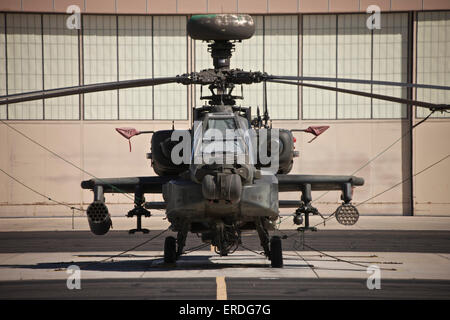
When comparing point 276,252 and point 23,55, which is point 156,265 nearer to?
point 276,252

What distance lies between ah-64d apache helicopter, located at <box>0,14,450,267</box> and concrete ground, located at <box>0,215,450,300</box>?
1.06 meters

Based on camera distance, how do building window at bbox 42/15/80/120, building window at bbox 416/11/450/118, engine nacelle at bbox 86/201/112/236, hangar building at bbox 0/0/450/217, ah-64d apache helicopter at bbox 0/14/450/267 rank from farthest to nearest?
1. building window at bbox 42/15/80/120
2. hangar building at bbox 0/0/450/217
3. building window at bbox 416/11/450/118
4. engine nacelle at bbox 86/201/112/236
5. ah-64d apache helicopter at bbox 0/14/450/267

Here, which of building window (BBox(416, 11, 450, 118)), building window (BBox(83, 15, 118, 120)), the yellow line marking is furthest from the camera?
building window (BBox(83, 15, 118, 120))

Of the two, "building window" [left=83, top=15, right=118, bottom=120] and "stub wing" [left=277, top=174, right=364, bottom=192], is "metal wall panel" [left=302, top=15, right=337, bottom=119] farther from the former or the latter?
"stub wing" [left=277, top=174, right=364, bottom=192]

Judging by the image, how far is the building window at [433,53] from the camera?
4056cm

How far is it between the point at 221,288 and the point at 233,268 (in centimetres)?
361

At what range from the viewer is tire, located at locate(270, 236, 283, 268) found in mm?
17484

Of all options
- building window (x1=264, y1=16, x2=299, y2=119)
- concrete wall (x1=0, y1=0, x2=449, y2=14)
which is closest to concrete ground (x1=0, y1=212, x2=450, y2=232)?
building window (x1=264, y1=16, x2=299, y2=119)

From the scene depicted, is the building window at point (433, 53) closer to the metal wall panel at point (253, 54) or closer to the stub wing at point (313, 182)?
the metal wall panel at point (253, 54)

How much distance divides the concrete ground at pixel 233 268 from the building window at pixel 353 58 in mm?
11730

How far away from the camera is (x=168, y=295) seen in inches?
525

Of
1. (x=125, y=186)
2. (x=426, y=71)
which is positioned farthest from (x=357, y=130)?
(x=125, y=186)

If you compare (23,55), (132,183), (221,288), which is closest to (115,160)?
(23,55)
